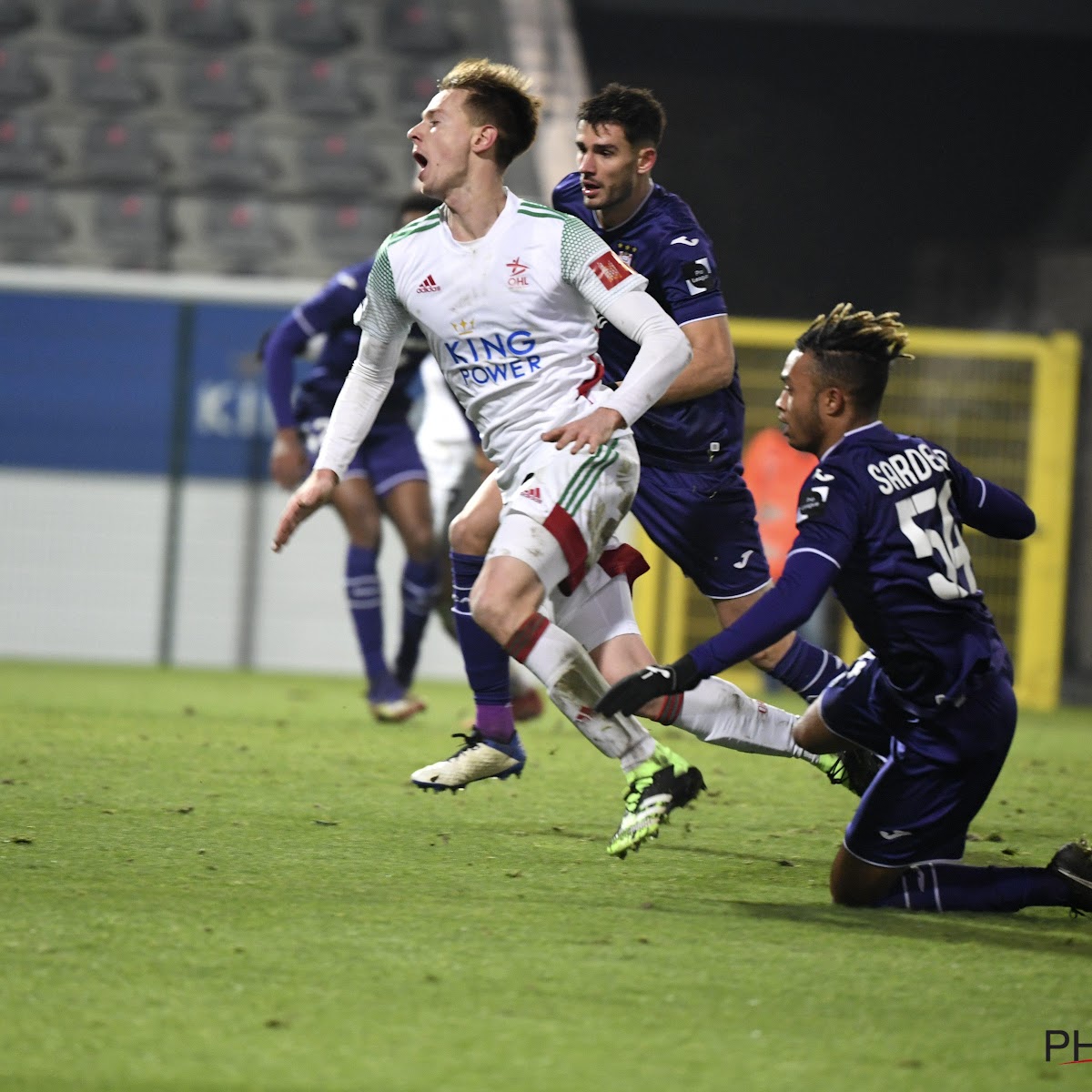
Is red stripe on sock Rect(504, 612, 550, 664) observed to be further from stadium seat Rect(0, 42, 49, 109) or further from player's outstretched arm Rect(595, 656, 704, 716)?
stadium seat Rect(0, 42, 49, 109)

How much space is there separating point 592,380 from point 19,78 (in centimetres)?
1004

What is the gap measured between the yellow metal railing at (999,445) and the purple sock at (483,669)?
603 cm

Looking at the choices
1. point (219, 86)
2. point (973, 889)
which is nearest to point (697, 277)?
point (973, 889)

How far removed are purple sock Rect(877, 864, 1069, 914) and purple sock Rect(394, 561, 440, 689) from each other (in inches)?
153

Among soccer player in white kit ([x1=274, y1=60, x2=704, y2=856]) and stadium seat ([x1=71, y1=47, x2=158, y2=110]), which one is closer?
soccer player in white kit ([x1=274, y1=60, x2=704, y2=856])

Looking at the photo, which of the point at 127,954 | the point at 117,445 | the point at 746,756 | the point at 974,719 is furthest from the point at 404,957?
the point at 117,445

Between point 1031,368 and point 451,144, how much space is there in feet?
24.7

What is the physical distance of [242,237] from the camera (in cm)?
1219

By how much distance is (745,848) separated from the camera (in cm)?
403

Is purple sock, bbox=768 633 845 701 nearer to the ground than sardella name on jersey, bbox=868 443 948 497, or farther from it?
nearer to the ground

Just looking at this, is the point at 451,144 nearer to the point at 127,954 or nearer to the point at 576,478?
the point at 576,478

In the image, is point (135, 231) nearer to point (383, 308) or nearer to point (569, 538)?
point (383, 308)

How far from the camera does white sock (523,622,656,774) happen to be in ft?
11.5

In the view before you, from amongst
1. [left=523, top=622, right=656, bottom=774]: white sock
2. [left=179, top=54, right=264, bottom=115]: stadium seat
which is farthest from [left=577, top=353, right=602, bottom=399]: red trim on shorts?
[left=179, top=54, right=264, bottom=115]: stadium seat
